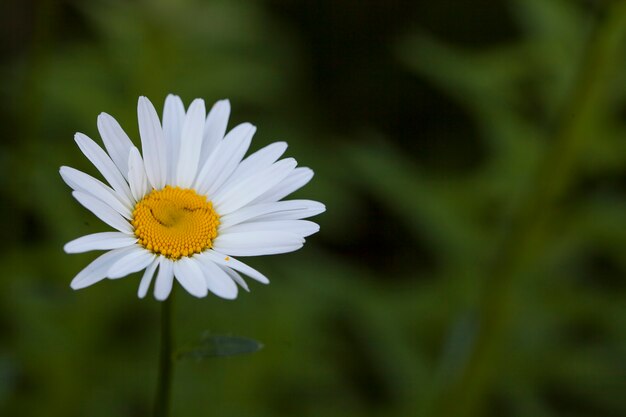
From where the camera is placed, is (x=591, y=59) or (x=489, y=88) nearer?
(x=591, y=59)

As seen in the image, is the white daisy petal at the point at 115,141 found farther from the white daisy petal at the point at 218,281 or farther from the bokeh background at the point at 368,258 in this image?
the bokeh background at the point at 368,258

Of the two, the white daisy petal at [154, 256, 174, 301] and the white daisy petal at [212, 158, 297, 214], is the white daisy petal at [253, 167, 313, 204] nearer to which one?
the white daisy petal at [212, 158, 297, 214]

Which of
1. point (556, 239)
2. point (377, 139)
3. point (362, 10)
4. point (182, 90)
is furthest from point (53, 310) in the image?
point (362, 10)

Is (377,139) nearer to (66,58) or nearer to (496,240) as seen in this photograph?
(496,240)

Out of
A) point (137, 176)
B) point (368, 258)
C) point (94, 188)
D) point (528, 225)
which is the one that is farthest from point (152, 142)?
point (368, 258)

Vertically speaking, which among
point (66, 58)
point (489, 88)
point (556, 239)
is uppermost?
point (66, 58)

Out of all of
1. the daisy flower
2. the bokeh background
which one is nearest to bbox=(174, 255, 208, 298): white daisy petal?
the daisy flower
